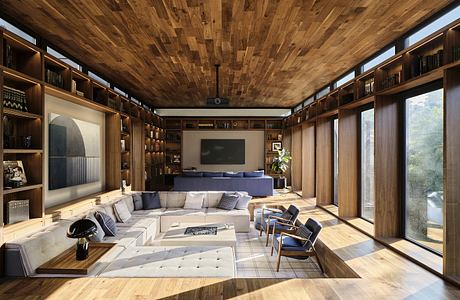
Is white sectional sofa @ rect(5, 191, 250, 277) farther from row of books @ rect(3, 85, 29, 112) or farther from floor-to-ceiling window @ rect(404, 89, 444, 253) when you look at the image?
floor-to-ceiling window @ rect(404, 89, 444, 253)

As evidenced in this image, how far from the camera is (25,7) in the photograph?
331cm

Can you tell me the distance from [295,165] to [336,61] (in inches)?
202

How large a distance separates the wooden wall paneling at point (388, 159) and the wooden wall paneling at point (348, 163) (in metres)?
1.33

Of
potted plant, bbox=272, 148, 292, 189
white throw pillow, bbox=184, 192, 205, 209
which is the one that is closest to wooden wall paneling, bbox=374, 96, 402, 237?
white throw pillow, bbox=184, 192, 205, 209

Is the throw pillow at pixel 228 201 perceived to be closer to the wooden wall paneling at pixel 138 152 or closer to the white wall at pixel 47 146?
the white wall at pixel 47 146

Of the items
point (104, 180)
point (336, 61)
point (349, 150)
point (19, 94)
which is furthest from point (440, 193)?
point (104, 180)

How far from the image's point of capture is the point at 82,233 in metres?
3.25

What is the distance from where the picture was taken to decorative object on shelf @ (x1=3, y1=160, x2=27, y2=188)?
3.46m

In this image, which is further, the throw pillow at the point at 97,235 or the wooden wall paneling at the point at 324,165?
the wooden wall paneling at the point at 324,165

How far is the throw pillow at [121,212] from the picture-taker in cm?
541

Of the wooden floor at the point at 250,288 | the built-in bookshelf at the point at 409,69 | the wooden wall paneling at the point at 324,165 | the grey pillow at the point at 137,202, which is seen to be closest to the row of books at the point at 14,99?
the wooden floor at the point at 250,288

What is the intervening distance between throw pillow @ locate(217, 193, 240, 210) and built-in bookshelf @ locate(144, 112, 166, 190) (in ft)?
12.0

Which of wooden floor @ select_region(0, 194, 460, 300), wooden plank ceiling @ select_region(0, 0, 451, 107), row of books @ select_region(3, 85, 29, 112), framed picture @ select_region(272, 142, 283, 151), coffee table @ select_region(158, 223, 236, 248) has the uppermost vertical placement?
wooden plank ceiling @ select_region(0, 0, 451, 107)

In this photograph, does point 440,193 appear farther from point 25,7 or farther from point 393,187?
point 25,7
